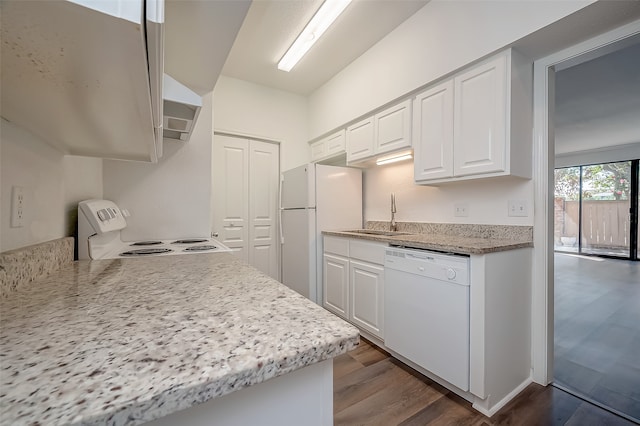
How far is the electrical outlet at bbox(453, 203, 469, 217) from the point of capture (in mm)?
2125

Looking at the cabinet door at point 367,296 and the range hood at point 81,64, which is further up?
the range hood at point 81,64

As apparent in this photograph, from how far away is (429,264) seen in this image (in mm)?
1659

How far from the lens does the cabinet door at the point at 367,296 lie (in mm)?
2100

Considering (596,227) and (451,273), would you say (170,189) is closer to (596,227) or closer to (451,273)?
(451,273)

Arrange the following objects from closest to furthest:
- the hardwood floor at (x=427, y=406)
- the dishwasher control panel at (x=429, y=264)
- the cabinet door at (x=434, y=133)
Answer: the hardwood floor at (x=427, y=406) < the dishwasher control panel at (x=429, y=264) < the cabinet door at (x=434, y=133)

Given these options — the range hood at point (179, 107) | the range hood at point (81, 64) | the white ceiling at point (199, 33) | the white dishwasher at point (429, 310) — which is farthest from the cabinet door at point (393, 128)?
the range hood at point (81, 64)

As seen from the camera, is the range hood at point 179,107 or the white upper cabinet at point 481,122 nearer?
the range hood at point 179,107

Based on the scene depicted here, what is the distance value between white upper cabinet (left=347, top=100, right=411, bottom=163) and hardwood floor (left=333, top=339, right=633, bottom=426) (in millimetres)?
1812

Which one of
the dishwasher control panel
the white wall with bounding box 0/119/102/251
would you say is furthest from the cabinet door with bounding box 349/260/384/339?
the white wall with bounding box 0/119/102/251

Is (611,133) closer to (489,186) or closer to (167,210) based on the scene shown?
(489,186)

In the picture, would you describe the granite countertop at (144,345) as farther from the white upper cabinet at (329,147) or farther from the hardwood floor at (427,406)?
the white upper cabinet at (329,147)

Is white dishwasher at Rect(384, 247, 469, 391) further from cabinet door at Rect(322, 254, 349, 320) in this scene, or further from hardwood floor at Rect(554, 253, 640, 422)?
hardwood floor at Rect(554, 253, 640, 422)

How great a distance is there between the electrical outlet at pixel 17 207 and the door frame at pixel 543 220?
2.53 m

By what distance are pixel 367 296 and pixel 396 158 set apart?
4.50 feet
